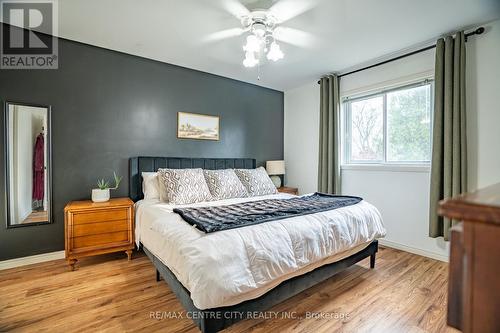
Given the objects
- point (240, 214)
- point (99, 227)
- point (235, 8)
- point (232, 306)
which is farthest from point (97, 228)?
point (235, 8)

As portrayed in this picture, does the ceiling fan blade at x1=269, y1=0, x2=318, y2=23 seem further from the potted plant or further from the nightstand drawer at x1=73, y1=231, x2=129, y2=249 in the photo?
the nightstand drawer at x1=73, y1=231, x2=129, y2=249

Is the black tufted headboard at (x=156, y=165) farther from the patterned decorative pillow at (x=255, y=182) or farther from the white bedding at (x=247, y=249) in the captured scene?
the white bedding at (x=247, y=249)

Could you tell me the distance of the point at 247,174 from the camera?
3482 mm

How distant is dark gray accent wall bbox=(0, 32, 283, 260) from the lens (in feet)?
8.66

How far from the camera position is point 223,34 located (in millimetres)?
2637

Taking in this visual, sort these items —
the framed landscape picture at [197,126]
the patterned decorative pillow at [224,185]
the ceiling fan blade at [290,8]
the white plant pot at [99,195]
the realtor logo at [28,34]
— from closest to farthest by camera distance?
the ceiling fan blade at [290,8] → the realtor logo at [28,34] → the white plant pot at [99,195] → the patterned decorative pillow at [224,185] → the framed landscape picture at [197,126]

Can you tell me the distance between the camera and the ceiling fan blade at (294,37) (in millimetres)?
2559

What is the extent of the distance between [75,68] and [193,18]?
165 cm

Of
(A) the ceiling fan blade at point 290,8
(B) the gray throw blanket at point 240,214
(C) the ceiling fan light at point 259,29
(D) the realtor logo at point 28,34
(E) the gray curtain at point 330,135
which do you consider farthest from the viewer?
(E) the gray curtain at point 330,135

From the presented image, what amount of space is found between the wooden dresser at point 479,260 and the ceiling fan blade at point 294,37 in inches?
103

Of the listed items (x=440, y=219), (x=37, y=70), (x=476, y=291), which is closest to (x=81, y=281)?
(x=37, y=70)

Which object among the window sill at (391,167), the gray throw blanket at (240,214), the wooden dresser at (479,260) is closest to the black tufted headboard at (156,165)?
the gray throw blanket at (240,214)

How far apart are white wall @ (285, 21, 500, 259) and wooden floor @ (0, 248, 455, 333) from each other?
615mm

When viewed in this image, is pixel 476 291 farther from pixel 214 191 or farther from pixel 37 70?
pixel 37 70
